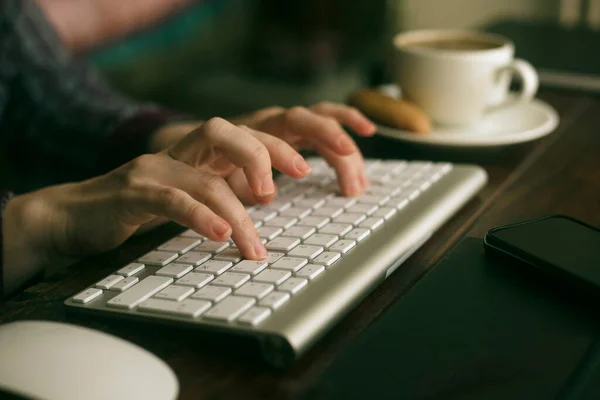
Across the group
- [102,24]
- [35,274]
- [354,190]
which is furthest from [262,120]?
[102,24]

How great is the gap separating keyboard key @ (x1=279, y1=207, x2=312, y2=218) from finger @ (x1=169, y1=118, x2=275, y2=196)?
0.15ft

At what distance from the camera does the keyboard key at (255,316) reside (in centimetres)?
36

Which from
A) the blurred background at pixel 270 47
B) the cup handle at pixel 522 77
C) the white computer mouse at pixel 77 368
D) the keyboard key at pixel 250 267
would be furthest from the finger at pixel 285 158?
the blurred background at pixel 270 47

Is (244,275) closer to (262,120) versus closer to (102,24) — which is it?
(262,120)

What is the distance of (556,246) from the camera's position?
0.43m

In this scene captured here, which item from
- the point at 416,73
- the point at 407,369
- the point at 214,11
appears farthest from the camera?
the point at 214,11

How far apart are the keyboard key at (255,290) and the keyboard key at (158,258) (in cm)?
8

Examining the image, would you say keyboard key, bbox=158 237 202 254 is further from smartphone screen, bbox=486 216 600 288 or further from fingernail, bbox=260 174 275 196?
smartphone screen, bbox=486 216 600 288

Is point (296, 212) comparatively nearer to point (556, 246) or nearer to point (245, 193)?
point (245, 193)

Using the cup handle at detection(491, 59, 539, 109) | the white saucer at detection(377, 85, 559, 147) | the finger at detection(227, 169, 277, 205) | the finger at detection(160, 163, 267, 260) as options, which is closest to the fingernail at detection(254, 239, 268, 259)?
the finger at detection(160, 163, 267, 260)

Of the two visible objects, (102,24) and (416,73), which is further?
(102,24)

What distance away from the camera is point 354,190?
56cm

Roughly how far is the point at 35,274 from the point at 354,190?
0.27 m

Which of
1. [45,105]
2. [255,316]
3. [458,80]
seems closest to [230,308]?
[255,316]
